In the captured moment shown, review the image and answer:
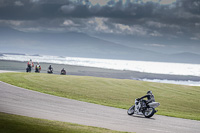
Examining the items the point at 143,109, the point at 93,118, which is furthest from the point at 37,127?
the point at 143,109

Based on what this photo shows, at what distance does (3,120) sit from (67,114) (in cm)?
485

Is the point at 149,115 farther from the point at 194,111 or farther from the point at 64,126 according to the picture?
the point at 194,111

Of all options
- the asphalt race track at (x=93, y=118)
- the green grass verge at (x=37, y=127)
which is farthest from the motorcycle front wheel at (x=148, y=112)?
the green grass verge at (x=37, y=127)

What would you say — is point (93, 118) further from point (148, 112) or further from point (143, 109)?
point (148, 112)

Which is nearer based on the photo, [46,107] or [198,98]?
[46,107]

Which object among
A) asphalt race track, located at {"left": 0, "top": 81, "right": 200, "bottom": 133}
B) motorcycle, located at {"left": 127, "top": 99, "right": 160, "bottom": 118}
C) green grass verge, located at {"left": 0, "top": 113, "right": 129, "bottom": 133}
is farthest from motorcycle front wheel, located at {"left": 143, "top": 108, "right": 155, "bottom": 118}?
green grass verge, located at {"left": 0, "top": 113, "right": 129, "bottom": 133}

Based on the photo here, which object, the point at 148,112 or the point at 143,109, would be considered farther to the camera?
the point at 143,109

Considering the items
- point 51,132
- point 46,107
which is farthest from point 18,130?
point 46,107

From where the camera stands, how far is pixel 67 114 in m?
16.3

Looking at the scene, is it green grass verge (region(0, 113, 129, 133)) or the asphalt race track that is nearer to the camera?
green grass verge (region(0, 113, 129, 133))

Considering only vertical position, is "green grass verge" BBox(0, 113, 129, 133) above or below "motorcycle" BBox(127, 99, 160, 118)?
below

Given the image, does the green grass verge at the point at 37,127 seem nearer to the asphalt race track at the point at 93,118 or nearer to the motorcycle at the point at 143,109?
the asphalt race track at the point at 93,118

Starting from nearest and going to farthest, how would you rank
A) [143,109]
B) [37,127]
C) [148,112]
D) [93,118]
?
[37,127] → [93,118] → [148,112] → [143,109]

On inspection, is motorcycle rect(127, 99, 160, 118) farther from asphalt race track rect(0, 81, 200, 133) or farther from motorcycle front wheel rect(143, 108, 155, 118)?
asphalt race track rect(0, 81, 200, 133)
